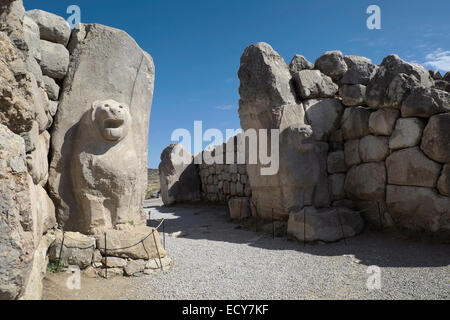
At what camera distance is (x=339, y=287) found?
3588 mm

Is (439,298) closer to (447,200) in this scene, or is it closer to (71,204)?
(447,200)

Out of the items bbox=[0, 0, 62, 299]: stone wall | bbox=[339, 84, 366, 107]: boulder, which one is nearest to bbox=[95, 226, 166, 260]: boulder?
bbox=[0, 0, 62, 299]: stone wall

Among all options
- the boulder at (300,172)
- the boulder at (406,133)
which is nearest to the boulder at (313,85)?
the boulder at (300,172)

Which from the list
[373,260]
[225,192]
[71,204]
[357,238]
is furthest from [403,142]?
[225,192]

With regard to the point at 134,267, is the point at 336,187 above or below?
above

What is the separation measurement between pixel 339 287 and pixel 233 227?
362 centimetres

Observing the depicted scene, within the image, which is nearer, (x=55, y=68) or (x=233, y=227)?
(x=55, y=68)

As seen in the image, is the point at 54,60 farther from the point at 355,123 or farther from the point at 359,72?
the point at 359,72

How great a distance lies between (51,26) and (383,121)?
207 inches

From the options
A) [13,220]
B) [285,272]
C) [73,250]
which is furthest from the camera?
[285,272]

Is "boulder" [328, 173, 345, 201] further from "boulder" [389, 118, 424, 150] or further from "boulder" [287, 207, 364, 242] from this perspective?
"boulder" [389, 118, 424, 150]

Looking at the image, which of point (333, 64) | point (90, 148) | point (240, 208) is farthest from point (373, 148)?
point (90, 148)

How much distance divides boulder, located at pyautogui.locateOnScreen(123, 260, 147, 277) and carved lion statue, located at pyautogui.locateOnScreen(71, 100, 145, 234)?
1.52 ft

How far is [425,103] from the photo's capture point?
4.99m
